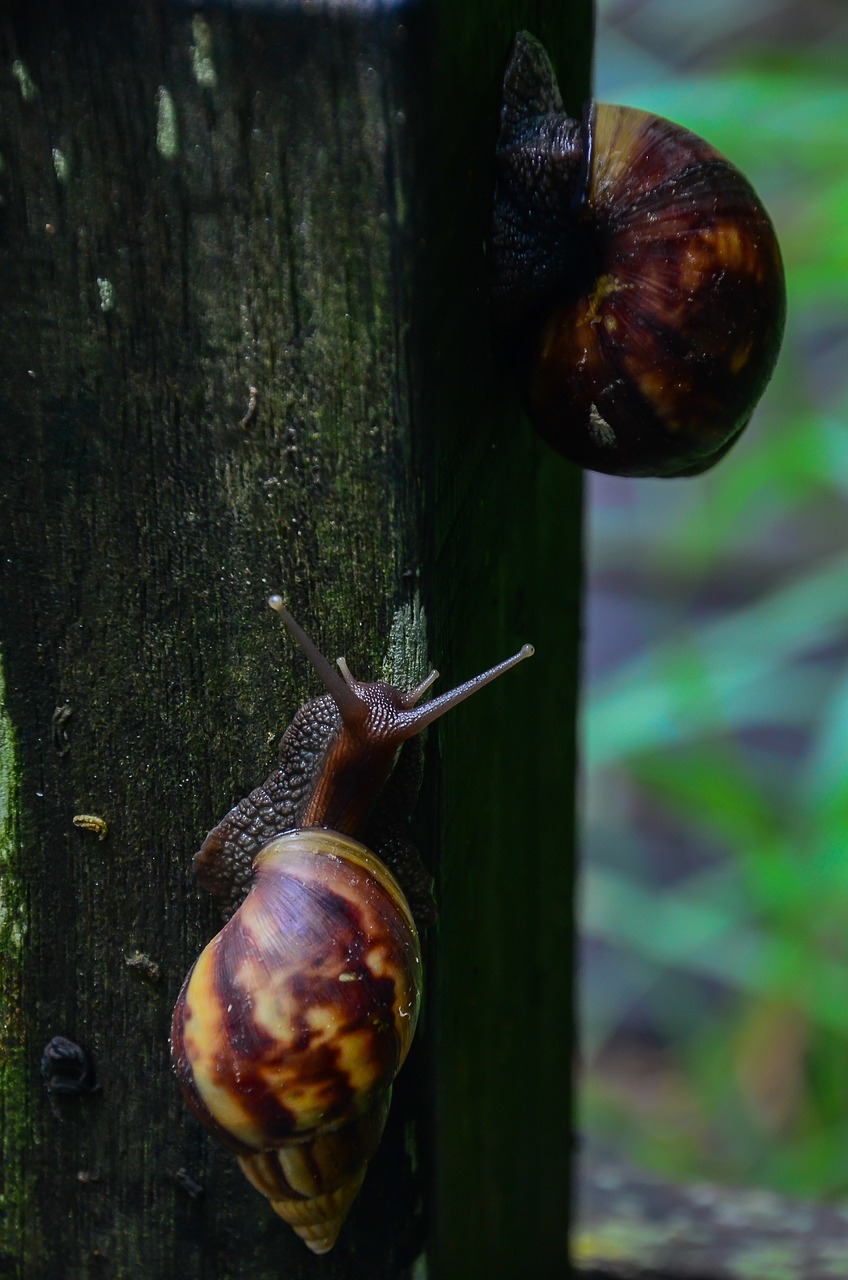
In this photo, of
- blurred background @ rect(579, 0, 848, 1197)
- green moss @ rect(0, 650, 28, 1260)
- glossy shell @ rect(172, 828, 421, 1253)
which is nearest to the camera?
glossy shell @ rect(172, 828, 421, 1253)

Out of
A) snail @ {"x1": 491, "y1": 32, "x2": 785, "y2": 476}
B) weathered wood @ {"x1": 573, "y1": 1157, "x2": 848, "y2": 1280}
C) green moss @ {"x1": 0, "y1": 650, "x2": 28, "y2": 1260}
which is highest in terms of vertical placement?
snail @ {"x1": 491, "y1": 32, "x2": 785, "y2": 476}

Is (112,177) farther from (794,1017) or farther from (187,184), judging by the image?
(794,1017)

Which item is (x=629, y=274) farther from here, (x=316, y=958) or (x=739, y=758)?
(x=739, y=758)

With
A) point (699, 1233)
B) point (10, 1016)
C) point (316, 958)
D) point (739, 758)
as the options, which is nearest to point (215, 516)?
point (316, 958)

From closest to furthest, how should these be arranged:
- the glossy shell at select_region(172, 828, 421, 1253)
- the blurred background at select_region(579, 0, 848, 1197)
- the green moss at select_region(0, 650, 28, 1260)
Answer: the glossy shell at select_region(172, 828, 421, 1253)
the green moss at select_region(0, 650, 28, 1260)
the blurred background at select_region(579, 0, 848, 1197)

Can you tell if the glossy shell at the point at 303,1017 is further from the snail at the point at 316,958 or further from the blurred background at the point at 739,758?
the blurred background at the point at 739,758

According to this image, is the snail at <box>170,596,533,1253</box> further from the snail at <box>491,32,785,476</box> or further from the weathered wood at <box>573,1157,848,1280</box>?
the weathered wood at <box>573,1157,848,1280</box>

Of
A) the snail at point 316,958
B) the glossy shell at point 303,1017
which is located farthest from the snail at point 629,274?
the glossy shell at point 303,1017

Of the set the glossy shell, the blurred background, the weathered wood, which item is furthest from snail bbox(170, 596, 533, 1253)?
the blurred background
